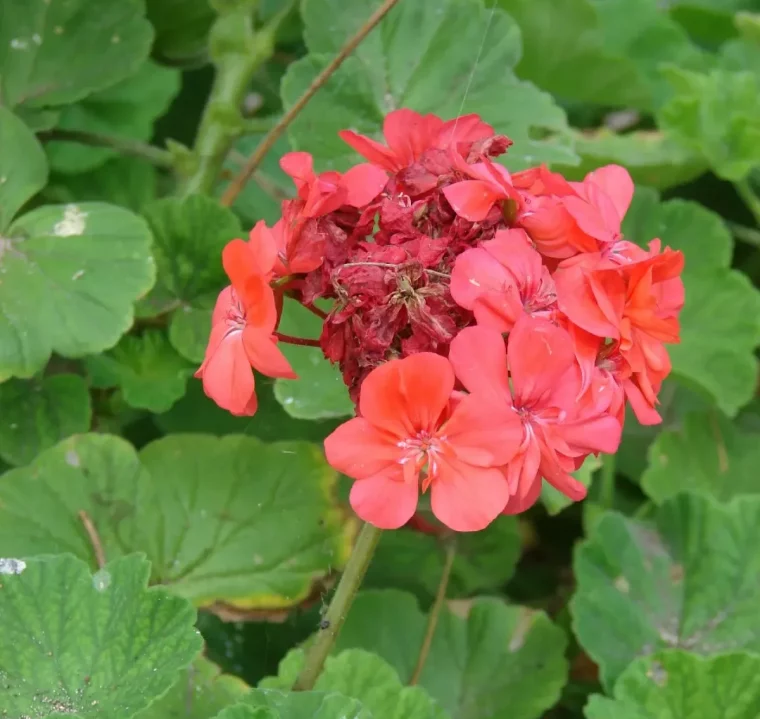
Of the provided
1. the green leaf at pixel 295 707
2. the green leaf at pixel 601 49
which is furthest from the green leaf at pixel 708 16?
the green leaf at pixel 295 707

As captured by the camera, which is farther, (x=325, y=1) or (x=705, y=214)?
(x=705, y=214)

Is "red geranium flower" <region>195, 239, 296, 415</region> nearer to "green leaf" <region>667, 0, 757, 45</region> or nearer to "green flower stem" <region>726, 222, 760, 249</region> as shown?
"green flower stem" <region>726, 222, 760, 249</region>

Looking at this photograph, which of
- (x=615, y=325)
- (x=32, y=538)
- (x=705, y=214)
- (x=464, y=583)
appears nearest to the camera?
(x=615, y=325)

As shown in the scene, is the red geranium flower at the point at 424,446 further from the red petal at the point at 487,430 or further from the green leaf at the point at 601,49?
the green leaf at the point at 601,49

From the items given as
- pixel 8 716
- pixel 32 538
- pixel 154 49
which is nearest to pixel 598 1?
pixel 154 49

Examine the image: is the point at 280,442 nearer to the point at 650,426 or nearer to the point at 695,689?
→ the point at 695,689

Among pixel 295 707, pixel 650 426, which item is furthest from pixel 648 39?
pixel 295 707

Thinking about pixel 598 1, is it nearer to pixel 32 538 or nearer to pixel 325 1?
pixel 325 1
